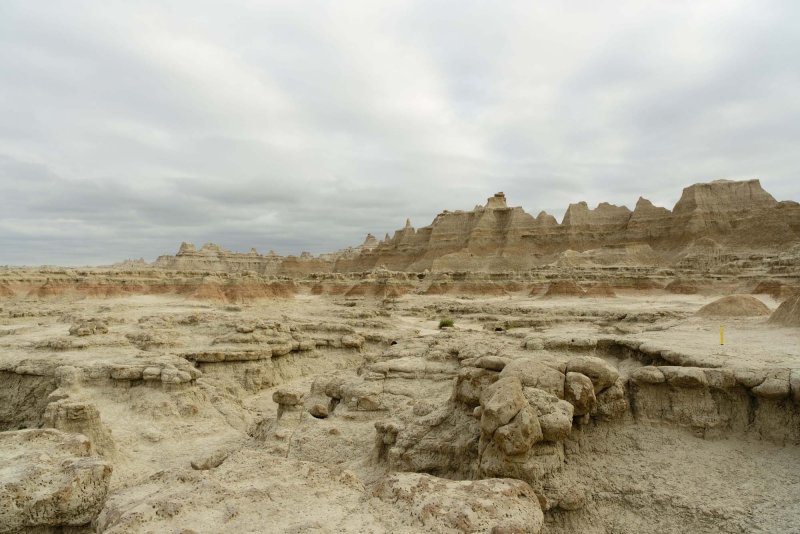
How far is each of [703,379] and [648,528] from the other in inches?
92.9

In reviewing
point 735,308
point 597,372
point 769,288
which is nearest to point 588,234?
point 769,288

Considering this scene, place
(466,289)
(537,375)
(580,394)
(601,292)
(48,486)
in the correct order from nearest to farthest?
(48,486) → (580,394) → (537,375) → (601,292) → (466,289)

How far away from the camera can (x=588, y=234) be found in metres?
69.3

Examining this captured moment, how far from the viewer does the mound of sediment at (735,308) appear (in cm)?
1619

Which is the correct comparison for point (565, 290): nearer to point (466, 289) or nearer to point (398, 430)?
point (466, 289)

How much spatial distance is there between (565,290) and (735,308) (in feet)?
62.0

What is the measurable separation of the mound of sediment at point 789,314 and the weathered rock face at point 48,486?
14.9 m

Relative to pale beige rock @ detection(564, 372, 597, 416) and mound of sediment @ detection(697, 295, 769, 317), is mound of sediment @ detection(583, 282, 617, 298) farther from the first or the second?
pale beige rock @ detection(564, 372, 597, 416)

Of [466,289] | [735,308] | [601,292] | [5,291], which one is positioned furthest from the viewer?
[466,289]

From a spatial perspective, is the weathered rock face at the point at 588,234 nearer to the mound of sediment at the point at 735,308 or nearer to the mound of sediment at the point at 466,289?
the mound of sediment at the point at 466,289

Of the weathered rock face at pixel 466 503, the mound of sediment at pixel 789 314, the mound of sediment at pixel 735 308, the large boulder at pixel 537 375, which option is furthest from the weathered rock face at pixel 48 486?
the mound of sediment at pixel 735 308

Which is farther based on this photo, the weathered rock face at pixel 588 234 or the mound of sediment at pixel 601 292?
the weathered rock face at pixel 588 234

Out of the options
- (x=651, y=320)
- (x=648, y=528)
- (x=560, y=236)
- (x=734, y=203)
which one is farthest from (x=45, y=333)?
(x=734, y=203)

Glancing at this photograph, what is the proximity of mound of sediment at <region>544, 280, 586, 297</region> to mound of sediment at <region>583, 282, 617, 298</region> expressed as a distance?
1.86 ft
